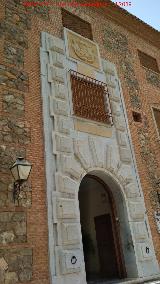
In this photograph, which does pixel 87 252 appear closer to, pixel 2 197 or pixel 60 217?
pixel 60 217

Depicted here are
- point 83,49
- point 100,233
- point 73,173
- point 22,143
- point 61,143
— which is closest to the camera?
point 22,143

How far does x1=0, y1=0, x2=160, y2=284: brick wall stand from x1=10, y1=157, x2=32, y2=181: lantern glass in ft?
0.95

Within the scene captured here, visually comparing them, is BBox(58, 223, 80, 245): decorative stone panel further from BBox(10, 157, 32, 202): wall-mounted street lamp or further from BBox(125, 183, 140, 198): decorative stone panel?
BBox(125, 183, 140, 198): decorative stone panel

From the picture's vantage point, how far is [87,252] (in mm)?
9492

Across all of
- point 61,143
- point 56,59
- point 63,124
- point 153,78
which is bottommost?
point 61,143

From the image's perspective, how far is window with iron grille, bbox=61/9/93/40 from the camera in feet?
31.8

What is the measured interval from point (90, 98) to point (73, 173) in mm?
2679

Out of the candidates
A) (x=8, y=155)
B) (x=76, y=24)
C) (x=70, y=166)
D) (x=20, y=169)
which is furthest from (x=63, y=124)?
(x=76, y=24)

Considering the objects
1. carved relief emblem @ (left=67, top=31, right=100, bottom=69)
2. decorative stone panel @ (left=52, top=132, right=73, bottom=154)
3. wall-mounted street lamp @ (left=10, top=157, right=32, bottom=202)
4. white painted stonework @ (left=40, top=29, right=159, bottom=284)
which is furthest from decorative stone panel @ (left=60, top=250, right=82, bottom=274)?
carved relief emblem @ (left=67, top=31, right=100, bottom=69)

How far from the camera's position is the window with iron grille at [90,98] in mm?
8102

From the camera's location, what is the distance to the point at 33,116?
696cm

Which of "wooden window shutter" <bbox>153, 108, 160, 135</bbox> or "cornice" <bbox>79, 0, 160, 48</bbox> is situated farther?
"cornice" <bbox>79, 0, 160, 48</bbox>

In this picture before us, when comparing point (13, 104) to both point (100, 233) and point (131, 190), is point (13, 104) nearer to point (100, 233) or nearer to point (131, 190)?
point (131, 190)

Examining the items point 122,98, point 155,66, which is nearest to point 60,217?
point 122,98
